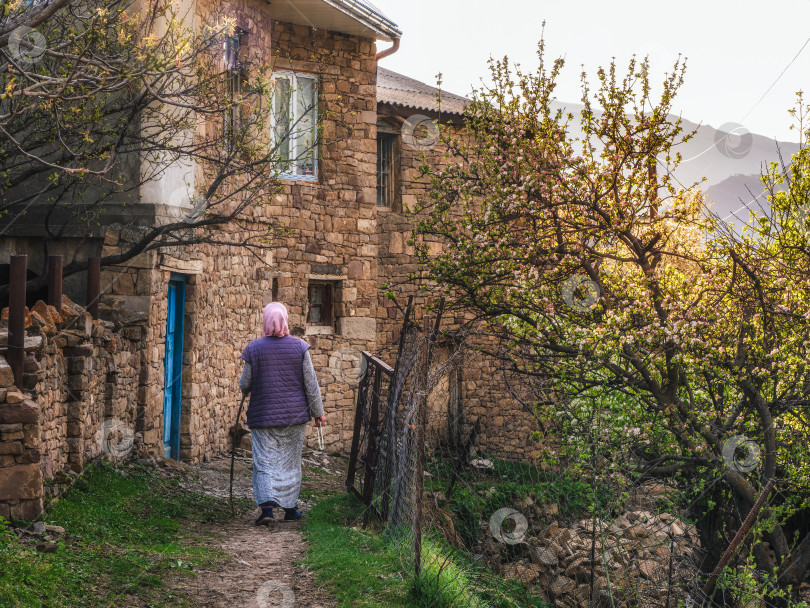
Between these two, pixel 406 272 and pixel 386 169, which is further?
pixel 386 169

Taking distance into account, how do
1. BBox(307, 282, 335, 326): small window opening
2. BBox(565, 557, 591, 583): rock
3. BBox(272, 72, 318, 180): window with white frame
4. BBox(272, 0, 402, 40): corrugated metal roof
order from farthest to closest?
BBox(307, 282, 335, 326): small window opening < BBox(272, 72, 318, 180): window with white frame < BBox(272, 0, 402, 40): corrugated metal roof < BBox(565, 557, 591, 583): rock

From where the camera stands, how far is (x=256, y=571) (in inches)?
232

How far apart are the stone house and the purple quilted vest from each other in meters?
1.42

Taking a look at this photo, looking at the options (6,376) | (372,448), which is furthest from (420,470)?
(6,376)

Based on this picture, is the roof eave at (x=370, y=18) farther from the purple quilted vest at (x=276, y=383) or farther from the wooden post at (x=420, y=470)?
the wooden post at (x=420, y=470)

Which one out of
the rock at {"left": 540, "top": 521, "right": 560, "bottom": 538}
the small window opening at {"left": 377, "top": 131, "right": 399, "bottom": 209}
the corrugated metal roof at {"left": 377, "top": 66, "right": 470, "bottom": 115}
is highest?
the corrugated metal roof at {"left": 377, "top": 66, "right": 470, "bottom": 115}

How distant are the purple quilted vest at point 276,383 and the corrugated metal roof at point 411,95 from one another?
733 centimetres

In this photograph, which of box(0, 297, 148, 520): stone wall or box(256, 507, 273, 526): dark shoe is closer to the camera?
box(0, 297, 148, 520): stone wall

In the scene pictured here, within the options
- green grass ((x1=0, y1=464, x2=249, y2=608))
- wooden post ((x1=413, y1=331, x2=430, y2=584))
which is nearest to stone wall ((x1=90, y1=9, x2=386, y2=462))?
green grass ((x1=0, y1=464, x2=249, y2=608))

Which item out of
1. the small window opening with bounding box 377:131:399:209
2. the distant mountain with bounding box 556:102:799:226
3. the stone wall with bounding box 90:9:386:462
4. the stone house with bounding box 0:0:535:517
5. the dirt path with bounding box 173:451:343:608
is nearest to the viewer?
the dirt path with bounding box 173:451:343:608

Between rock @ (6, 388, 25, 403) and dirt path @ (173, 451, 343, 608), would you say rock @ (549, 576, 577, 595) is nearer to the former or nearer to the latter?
dirt path @ (173, 451, 343, 608)

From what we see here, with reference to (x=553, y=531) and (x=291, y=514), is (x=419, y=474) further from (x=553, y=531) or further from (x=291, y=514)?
(x=553, y=531)

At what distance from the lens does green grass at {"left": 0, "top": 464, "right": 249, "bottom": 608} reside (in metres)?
4.70

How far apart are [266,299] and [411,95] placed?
5.84 metres
